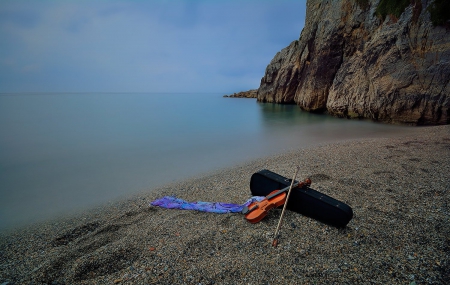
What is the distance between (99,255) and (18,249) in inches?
85.6

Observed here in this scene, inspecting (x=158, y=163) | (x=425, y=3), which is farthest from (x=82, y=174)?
(x=425, y=3)

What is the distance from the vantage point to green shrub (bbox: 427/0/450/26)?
12.6 metres

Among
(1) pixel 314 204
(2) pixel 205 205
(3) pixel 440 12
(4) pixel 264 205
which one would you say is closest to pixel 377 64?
(3) pixel 440 12

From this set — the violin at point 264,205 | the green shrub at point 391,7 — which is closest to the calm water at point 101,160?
the violin at point 264,205

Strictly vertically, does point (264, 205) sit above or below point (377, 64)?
below

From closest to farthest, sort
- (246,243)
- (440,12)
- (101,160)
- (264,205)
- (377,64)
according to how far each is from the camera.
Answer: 1. (246,243)
2. (264,205)
3. (101,160)
4. (440,12)
5. (377,64)

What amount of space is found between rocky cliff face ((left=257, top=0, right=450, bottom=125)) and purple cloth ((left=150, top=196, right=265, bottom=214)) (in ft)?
52.4

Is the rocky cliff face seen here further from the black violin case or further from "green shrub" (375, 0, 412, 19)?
the black violin case

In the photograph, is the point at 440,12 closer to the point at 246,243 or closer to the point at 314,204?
the point at 314,204

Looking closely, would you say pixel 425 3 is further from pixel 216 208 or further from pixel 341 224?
pixel 216 208

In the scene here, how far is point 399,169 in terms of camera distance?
6480 millimetres

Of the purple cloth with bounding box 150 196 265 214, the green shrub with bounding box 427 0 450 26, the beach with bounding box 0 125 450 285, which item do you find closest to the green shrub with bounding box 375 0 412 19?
the green shrub with bounding box 427 0 450 26

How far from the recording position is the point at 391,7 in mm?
16312

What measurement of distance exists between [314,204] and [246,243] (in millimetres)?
1469
